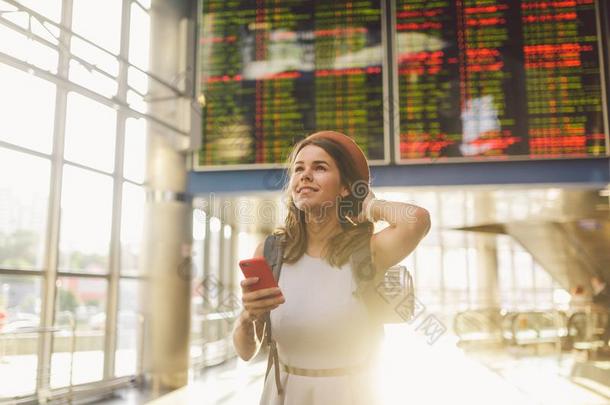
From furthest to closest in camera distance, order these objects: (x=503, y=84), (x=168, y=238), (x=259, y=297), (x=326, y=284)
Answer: (x=168, y=238), (x=503, y=84), (x=326, y=284), (x=259, y=297)

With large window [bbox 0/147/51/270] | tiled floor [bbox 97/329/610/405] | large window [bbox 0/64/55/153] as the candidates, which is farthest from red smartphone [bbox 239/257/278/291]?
large window [bbox 0/147/51/270]

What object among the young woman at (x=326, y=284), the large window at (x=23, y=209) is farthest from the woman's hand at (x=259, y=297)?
the large window at (x=23, y=209)

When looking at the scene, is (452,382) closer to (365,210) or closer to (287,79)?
(287,79)

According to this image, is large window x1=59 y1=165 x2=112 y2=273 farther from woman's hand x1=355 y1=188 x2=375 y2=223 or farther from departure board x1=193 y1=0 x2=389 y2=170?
woman's hand x1=355 y1=188 x2=375 y2=223

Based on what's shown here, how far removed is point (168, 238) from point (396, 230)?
15.1 ft

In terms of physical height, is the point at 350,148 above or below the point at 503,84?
below

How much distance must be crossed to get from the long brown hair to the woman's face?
0.5 inches

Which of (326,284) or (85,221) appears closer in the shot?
(326,284)

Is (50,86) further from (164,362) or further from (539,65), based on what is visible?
(539,65)

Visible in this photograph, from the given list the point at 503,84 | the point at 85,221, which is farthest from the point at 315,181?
the point at 85,221

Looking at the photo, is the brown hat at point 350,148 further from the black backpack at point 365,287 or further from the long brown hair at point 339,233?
the black backpack at point 365,287

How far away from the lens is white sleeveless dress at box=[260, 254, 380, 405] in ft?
3.71

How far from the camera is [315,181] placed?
119 cm

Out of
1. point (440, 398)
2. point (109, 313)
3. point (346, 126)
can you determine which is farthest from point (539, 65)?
point (109, 313)
